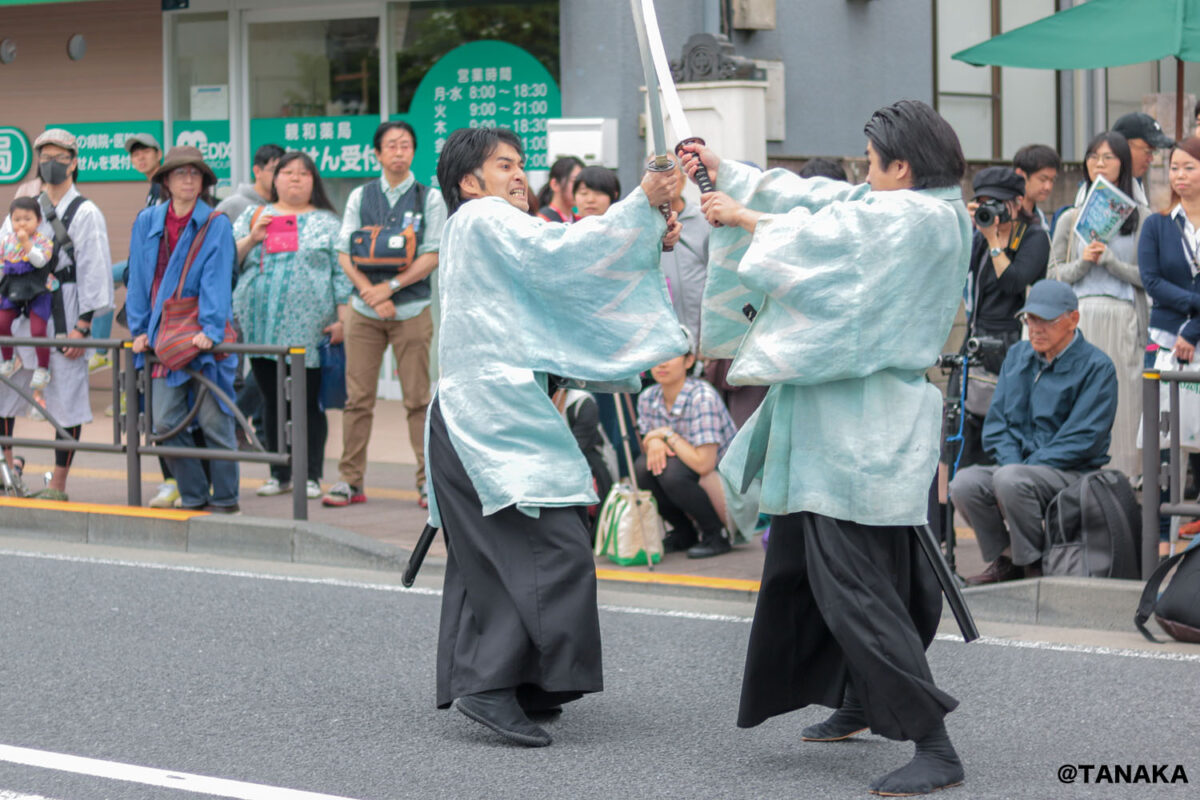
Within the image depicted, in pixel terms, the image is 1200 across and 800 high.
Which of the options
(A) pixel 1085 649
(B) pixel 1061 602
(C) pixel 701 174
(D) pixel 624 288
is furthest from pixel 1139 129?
(C) pixel 701 174

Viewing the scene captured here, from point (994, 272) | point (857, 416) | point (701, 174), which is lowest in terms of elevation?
point (857, 416)

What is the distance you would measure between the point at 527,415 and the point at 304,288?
188 inches

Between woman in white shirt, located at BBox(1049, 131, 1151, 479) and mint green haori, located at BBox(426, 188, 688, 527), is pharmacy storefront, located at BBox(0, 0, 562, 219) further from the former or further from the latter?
mint green haori, located at BBox(426, 188, 688, 527)

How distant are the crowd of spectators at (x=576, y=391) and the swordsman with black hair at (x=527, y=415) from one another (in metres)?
2.67

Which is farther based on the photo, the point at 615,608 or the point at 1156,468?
the point at 615,608

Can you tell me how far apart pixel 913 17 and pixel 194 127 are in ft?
21.1

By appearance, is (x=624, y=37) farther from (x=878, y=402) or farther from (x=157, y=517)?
(x=878, y=402)

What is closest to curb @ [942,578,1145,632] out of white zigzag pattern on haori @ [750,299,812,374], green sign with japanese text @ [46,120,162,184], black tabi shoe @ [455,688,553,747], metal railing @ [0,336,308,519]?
black tabi shoe @ [455,688,553,747]

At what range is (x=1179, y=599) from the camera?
617 centimetres

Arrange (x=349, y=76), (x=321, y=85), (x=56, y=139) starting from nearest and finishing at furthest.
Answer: (x=56, y=139) → (x=349, y=76) → (x=321, y=85)

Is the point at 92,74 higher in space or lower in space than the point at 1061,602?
higher

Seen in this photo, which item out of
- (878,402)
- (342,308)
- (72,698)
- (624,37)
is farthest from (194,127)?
(878,402)

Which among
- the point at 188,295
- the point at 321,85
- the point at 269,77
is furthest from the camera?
the point at 269,77

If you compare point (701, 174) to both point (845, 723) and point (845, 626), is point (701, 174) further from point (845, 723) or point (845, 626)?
point (845, 723)
